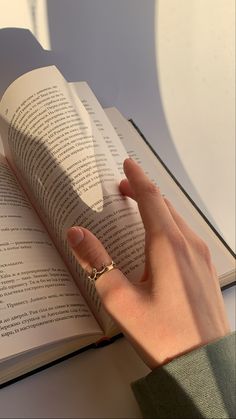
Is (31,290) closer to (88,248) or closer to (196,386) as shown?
(88,248)

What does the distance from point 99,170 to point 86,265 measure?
0.10 meters

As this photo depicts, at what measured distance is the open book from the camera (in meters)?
0.51

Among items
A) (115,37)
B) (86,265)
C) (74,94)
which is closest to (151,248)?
(86,265)

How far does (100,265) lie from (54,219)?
8cm

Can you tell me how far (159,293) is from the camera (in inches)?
19.7

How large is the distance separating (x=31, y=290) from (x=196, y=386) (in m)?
0.17

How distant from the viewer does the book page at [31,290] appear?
19.6 inches

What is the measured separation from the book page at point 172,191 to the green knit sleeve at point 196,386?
12cm

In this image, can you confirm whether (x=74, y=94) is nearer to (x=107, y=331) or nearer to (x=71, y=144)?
(x=71, y=144)

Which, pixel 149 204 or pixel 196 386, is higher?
pixel 149 204

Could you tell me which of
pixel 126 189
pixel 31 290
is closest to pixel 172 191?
pixel 126 189

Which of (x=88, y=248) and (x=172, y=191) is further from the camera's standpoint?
(x=172, y=191)

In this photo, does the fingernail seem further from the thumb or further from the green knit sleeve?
the green knit sleeve

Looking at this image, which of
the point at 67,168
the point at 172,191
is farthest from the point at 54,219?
the point at 172,191
